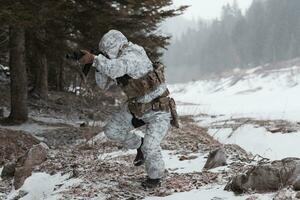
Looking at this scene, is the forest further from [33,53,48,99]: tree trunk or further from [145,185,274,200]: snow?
[145,185,274,200]: snow

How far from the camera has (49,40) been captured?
43.3 feet

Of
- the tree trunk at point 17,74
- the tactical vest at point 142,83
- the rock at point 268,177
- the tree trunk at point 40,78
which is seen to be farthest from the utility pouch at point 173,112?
the tree trunk at point 40,78

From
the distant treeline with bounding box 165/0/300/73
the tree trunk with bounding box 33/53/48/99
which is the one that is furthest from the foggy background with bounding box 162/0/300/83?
the tree trunk with bounding box 33/53/48/99

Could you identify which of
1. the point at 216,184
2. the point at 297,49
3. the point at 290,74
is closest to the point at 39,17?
the point at 216,184

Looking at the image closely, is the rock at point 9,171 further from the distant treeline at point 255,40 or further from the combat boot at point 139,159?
the distant treeline at point 255,40

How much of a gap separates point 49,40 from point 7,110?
2.97m

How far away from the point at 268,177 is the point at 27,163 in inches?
145

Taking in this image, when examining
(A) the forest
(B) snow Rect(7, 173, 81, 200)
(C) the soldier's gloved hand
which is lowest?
(B) snow Rect(7, 173, 81, 200)

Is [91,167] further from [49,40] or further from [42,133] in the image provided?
[49,40]

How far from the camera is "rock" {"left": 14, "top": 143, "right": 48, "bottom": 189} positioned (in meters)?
7.22

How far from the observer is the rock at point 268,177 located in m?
5.26

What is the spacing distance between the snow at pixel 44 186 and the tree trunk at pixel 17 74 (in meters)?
5.18


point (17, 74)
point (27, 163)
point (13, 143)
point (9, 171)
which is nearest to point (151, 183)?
point (27, 163)

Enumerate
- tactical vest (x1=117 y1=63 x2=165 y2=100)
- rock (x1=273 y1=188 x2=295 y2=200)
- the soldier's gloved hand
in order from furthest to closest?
tactical vest (x1=117 y1=63 x2=165 y2=100) < the soldier's gloved hand < rock (x1=273 y1=188 x2=295 y2=200)
